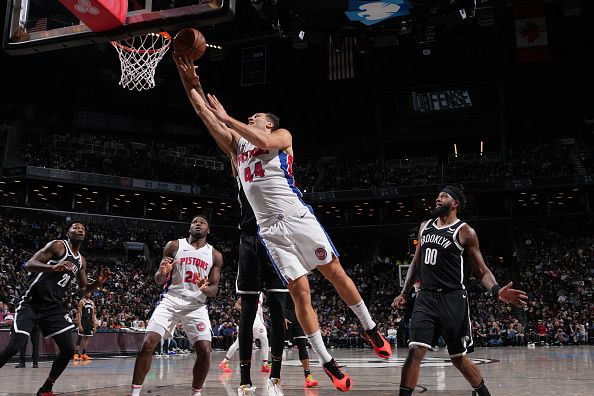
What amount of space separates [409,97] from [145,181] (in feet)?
55.0

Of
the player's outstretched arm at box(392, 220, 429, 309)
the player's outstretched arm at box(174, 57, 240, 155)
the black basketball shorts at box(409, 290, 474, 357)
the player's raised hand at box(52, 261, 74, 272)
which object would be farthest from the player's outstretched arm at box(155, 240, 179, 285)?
the black basketball shorts at box(409, 290, 474, 357)

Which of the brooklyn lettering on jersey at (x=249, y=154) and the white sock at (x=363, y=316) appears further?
the brooklyn lettering on jersey at (x=249, y=154)

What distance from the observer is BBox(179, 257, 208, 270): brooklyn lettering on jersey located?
20.9ft

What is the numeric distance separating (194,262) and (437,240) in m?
2.68

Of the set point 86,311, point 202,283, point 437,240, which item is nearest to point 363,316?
point 437,240

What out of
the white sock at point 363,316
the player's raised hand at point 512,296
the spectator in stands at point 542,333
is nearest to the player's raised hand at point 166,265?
the white sock at point 363,316

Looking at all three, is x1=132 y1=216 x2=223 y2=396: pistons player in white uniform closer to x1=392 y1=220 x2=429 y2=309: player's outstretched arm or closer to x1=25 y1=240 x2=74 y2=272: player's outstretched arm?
x1=25 y1=240 x2=74 y2=272: player's outstretched arm

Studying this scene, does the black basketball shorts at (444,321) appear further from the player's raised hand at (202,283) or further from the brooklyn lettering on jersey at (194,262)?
the brooklyn lettering on jersey at (194,262)

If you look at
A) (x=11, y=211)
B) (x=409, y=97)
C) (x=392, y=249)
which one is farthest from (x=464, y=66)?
(x=11, y=211)

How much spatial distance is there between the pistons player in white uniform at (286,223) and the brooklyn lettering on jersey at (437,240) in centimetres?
87

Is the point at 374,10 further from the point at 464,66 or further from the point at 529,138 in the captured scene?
the point at 529,138

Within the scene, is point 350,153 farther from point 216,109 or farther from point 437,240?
point 216,109

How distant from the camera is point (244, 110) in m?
39.2

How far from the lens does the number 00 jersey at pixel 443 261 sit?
524cm
